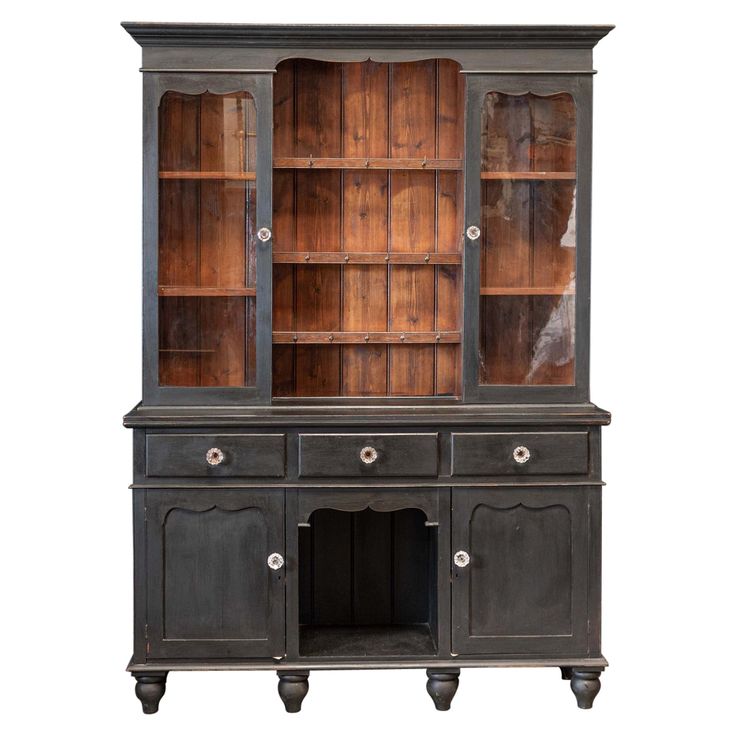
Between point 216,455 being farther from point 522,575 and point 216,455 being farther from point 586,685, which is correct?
point 586,685

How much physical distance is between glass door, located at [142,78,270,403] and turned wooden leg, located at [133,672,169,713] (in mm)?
1007

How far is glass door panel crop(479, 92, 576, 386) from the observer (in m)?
4.57

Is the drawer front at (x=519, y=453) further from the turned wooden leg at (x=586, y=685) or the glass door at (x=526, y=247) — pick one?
the turned wooden leg at (x=586, y=685)

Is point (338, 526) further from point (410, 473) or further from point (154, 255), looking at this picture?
point (154, 255)

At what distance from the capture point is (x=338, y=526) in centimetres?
491

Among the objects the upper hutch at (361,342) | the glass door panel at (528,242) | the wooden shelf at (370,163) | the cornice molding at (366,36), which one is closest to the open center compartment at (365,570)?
the upper hutch at (361,342)

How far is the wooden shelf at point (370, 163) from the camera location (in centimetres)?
469

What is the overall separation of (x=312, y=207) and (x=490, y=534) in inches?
57.3

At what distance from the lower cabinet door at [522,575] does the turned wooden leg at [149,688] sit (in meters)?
1.06

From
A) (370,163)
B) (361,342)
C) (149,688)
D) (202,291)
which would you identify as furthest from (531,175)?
(149,688)

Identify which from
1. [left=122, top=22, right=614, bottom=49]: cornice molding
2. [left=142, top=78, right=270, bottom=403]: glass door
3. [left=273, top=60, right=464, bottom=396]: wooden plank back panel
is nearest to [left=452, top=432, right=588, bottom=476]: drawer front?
[left=273, top=60, right=464, bottom=396]: wooden plank back panel

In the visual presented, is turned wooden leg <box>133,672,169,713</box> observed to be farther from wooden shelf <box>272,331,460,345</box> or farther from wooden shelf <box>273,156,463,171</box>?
wooden shelf <box>273,156,463,171</box>

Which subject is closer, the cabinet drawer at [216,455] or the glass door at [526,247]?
the cabinet drawer at [216,455]

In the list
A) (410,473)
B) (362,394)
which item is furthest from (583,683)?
(362,394)
